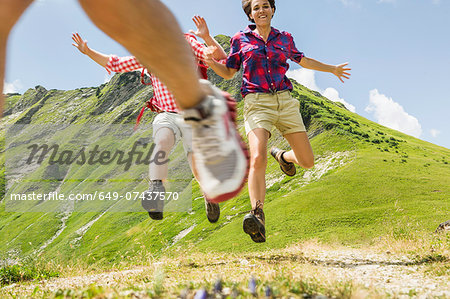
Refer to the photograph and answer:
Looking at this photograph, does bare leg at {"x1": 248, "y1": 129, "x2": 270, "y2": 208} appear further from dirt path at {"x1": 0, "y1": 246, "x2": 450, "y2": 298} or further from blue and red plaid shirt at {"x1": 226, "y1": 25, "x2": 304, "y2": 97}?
dirt path at {"x1": 0, "y1": 246, "x2": 450, "y2": 298}

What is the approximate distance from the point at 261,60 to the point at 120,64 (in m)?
2.38

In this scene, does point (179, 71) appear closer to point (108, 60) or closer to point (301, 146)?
point (108, 60)

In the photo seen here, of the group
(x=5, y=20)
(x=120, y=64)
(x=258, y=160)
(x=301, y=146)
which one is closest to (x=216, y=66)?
(x=120, y=64)

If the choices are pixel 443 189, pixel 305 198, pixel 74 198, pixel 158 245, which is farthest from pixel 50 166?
pixel 443 189

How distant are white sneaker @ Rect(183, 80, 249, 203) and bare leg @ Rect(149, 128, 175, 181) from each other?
101 inches

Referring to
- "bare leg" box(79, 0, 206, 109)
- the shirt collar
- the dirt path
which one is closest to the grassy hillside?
the dirt path

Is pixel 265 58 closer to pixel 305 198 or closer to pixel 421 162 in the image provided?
pixel 305 198

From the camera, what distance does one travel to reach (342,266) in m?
6.15

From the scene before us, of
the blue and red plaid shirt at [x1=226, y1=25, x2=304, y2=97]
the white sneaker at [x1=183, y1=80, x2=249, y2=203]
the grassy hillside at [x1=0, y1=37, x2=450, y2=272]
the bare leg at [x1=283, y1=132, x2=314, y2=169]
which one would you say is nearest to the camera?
the white sneaker at [x1=183, y1=80, x2=249, y2=203]

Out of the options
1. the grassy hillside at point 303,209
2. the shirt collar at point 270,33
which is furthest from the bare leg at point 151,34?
the grassy hillside at point 303,209

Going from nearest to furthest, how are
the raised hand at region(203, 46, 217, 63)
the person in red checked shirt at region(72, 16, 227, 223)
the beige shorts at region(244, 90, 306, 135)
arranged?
the person in red checked shirt at region(72, 16, 227, 223) < the raised hand at region(203, 46, 217, 63) < the beige shorts at region(244, 90, 306, 135)

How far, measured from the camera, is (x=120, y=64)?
575 cm

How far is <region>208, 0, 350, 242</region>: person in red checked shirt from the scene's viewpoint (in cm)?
572

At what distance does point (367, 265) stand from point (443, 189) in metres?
26.2
